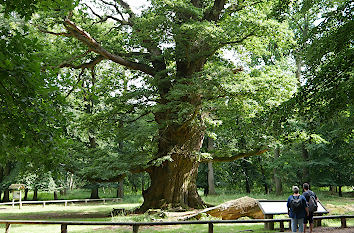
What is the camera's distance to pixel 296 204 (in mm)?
7867

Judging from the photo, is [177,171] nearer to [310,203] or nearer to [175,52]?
[175,52]

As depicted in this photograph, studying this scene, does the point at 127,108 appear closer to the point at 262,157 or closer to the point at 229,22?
the point at 229,22

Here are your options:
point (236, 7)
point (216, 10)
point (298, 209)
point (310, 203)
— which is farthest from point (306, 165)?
point (298, 209)

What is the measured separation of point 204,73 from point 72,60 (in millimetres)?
6350

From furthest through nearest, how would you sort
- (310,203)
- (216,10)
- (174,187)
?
(216,10) → (174,187) → (310,203)

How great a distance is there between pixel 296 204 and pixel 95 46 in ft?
34.7

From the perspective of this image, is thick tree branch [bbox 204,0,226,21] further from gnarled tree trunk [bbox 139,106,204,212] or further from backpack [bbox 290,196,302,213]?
backpack [bbox 290,196,302,213]

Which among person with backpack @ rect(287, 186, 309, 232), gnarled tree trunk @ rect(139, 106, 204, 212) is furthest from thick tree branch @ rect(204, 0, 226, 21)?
person with backpack @ rect(287, 186, 309, 232)

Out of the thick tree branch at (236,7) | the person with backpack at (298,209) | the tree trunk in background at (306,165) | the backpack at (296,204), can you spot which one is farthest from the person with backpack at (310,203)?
the tree trunk in background at (306,165)

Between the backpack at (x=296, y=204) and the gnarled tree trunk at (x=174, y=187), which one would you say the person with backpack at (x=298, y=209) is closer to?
the backpack at (x=296, y=204)

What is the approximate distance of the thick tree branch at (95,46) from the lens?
13.3 meters

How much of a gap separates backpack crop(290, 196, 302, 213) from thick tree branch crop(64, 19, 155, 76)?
31.8 feet

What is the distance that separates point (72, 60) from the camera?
587 inches

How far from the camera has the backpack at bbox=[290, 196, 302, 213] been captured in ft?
25.8
